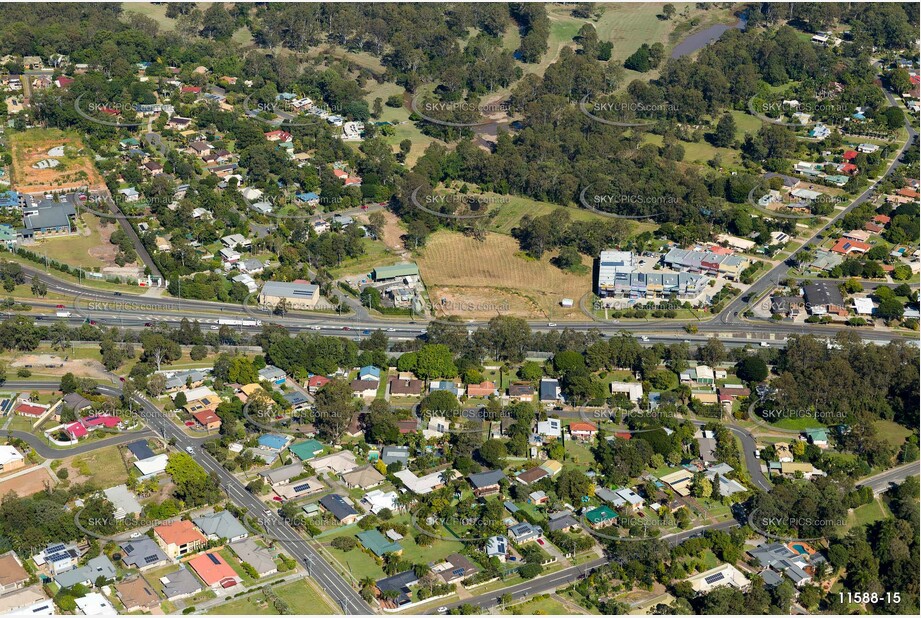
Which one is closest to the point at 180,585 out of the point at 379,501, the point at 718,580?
the point at 379,501

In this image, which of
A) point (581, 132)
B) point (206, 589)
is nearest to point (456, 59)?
point (581, 132)

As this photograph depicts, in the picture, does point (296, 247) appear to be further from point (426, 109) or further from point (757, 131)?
point (757, 131)

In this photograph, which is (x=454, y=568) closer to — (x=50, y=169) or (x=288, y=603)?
(x=288, y=603)

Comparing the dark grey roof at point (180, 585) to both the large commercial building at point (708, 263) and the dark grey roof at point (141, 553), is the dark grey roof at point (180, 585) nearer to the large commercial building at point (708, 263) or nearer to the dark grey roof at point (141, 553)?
the dark grey roof at point (141, 553)

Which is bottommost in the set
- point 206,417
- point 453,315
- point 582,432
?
point 453,315

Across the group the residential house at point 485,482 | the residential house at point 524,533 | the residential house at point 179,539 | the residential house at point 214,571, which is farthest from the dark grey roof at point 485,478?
the residential house at point 179,539

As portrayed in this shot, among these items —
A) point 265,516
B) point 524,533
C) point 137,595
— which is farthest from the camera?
point 265,516
